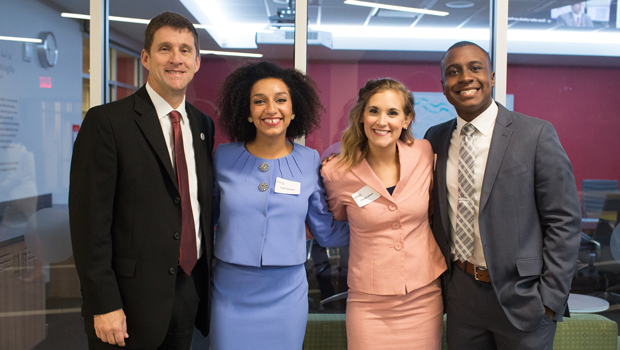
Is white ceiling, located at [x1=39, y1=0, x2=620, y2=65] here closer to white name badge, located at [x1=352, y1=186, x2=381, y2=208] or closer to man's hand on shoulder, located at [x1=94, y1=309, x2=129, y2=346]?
white name badge, located at [x1=352, y1=186, x2=381, y2=208]

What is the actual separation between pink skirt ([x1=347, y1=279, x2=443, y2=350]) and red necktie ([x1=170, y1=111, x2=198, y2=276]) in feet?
2.91

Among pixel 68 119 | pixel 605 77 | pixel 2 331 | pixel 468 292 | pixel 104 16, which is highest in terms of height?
pixel 104 16

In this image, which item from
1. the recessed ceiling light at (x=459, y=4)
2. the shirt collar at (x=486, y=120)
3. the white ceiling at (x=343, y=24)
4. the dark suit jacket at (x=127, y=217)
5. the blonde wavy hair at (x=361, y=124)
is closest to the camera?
the dark suit jacket at (x=127, y=217)

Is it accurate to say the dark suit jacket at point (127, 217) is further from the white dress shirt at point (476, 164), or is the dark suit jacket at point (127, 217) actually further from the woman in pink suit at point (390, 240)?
the white dress shirt at point (476, 164)

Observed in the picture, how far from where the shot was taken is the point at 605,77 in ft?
11.4

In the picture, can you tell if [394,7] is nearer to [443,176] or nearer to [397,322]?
[443,176]

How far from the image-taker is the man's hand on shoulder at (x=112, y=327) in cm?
168

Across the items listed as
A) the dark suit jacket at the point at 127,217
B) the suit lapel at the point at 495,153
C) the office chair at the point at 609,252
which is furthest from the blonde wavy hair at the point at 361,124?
the office chair at the point at 609,252

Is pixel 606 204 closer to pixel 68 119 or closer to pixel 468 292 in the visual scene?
pixel 468 292

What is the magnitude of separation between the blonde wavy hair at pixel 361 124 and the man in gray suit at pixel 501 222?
0.25 metres

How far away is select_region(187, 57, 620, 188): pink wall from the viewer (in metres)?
3.16

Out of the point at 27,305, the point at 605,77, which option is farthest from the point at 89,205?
the point at 605,77

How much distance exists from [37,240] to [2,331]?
727mm

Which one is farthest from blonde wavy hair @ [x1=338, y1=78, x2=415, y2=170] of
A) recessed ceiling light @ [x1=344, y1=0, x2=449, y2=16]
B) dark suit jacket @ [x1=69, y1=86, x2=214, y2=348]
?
recessed ceiling light @ [x1=344, y1=0, x2=449, y2=16]
